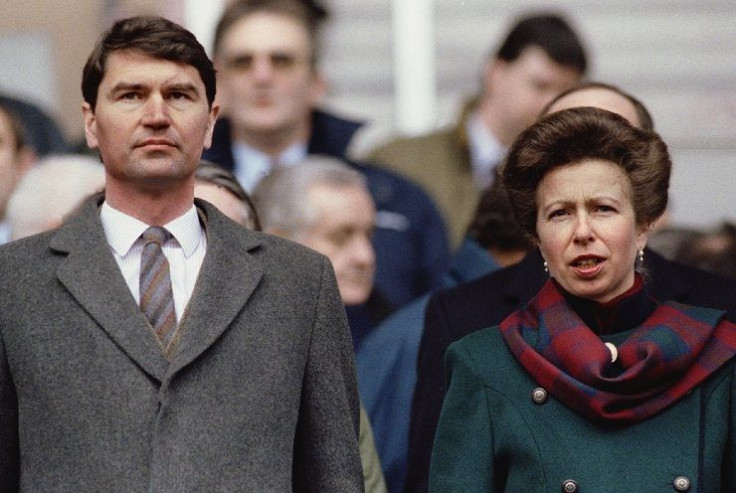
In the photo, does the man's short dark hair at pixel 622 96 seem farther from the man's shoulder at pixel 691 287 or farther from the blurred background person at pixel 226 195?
the blurred background person at pixel 226 195

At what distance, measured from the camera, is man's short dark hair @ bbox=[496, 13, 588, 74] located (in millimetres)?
8016

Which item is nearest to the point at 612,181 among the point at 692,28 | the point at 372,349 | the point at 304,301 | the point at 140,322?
the point at 304,301

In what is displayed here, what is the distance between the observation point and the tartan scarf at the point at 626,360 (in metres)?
4.86

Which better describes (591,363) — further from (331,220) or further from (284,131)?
(284,131)

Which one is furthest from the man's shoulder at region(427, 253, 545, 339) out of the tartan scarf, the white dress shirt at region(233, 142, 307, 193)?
the white dress shirt at region(233, 142, 307, 193)

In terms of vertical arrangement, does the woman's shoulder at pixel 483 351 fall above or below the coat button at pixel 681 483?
above

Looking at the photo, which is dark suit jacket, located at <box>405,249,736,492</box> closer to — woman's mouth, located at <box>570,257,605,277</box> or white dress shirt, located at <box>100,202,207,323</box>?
woman's mouth, located at <box>570,257,605,277</box>

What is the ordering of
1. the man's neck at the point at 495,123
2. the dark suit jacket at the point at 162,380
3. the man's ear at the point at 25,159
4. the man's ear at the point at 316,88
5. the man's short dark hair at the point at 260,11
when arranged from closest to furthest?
1. the dark suit jacket at the point at 162,380
2. the man's ear at the point at 25,159
3. the man's short dark hair at the point at 260,11
4. the man's ear at the point at 316,88
5. the man's neck at the point at 495,123

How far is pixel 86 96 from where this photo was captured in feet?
15.9

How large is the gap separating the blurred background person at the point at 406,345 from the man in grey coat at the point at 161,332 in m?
1.35

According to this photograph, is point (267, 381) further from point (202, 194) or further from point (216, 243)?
point (202, 194)

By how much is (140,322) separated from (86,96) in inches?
22.8

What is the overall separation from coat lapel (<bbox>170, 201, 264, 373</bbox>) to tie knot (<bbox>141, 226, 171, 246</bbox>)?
113 millimetres

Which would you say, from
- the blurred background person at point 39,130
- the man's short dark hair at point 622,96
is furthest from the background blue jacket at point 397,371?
the blurred background person at point 39,130
